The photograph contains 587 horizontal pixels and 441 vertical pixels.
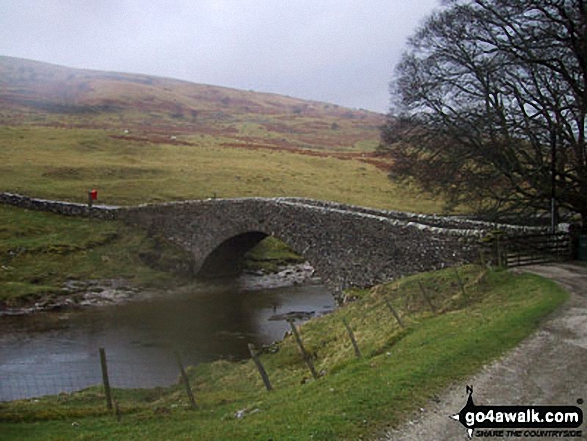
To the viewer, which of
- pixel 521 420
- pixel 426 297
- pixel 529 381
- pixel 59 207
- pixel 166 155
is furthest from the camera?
pixel 166 155

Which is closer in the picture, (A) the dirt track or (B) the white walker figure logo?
(B) the white walker figure logo

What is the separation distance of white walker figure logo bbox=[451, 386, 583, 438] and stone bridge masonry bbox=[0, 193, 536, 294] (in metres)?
10.6

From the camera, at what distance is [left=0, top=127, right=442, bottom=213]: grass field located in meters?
46.0

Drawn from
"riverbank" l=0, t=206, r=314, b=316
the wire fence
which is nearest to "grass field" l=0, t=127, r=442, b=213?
"riverbank" l=0, t=206, r=314, b=316

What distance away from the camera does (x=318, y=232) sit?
2508 centimetres

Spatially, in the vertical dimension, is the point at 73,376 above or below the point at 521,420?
below

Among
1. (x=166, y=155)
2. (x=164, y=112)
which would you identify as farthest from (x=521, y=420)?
(x=164, y=112)

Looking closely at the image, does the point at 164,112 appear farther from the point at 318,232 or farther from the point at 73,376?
the point at 73,376

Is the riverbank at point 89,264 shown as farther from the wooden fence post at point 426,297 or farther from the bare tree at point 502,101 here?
the wooden fence post at point 426,297

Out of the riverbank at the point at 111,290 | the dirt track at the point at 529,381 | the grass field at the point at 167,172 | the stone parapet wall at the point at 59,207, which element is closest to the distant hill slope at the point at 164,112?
the grass field at the point at 167,172

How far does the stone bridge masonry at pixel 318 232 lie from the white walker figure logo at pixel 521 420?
10.6 m

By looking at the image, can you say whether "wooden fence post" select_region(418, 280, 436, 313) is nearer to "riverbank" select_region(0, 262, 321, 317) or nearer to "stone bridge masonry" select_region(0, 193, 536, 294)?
"stone bridge masonry" select_region(0, 193, 536, 294)

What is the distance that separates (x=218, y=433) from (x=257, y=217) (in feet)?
70.4

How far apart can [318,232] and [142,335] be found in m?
8.60
